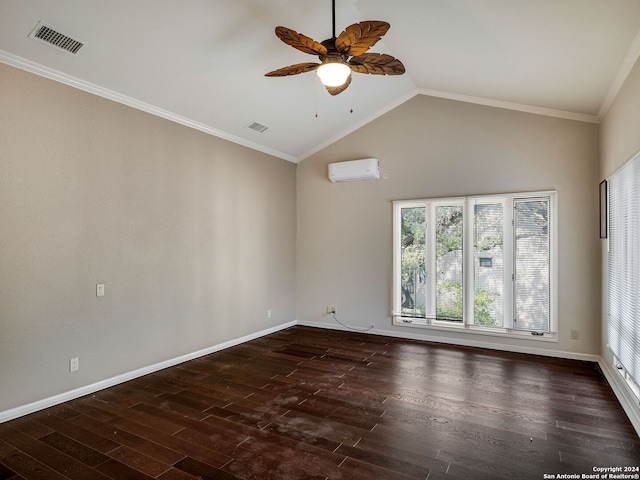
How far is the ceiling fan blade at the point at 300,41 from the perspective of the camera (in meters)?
2.47

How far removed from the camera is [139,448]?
8.02 ft

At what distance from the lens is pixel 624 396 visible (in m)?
2.99

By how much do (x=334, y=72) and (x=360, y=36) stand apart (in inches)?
12.5

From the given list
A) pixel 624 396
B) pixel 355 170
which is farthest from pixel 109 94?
pixel 624 396

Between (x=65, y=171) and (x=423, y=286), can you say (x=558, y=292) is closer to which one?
(x=423, y=286)

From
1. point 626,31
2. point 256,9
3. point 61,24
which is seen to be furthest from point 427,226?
point 61,24

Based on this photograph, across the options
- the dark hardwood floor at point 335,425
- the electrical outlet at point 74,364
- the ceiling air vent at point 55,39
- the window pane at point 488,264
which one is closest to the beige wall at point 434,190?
the window pane at point 488,264

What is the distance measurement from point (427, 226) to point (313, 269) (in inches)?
81.4

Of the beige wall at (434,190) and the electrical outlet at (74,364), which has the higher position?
the beige wall at (434,190)

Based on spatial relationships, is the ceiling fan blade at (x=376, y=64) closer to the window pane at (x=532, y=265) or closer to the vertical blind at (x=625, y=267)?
the vertical blind at (x=625, y=267)

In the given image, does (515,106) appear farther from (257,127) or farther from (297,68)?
(257,127)

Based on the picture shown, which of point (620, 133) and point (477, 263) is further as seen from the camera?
point (477, 263)

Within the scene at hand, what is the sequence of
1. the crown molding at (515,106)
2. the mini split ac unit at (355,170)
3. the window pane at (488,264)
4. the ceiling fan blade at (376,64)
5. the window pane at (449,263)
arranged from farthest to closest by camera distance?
the mini split ac unit at (355,170) < the window pane at (449,263) < the window pane at (488,264) < the crown molding at (515,106) < the ceiling fan blade at (376,64)

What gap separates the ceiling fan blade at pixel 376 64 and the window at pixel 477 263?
2.54 metres
